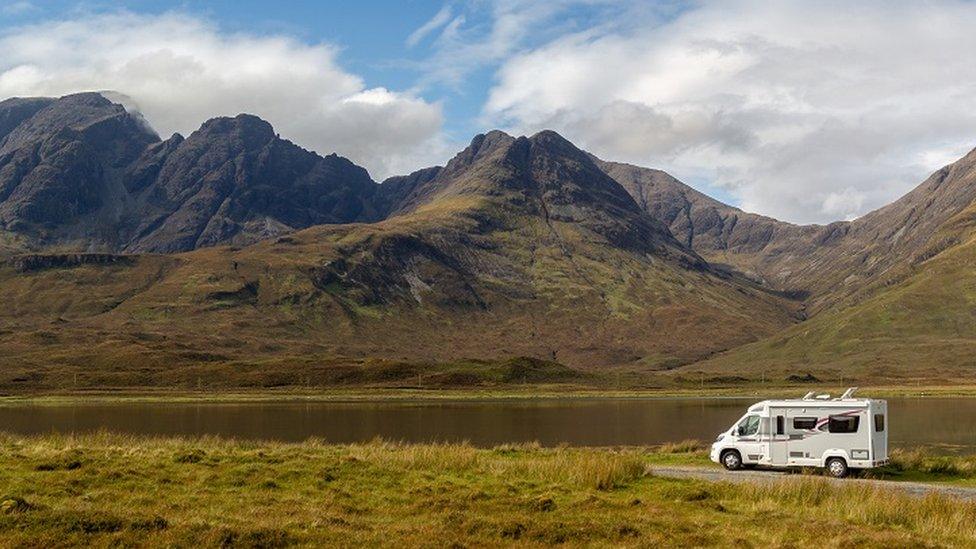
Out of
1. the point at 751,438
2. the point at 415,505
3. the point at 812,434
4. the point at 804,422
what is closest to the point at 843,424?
the point at 812,434

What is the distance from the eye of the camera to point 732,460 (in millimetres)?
36812

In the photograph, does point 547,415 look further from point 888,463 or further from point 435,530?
point 435,530

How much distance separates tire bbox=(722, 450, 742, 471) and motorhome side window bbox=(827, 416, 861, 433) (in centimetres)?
399

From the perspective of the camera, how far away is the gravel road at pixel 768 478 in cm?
2933

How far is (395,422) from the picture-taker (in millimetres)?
80938

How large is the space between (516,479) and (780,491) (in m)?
8.57

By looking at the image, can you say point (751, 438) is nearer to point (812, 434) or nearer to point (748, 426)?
point (748, 426)

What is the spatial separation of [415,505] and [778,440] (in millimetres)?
19090

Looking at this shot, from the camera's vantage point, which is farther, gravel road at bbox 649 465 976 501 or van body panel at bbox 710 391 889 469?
van body panel at bbox 710 391 889 469

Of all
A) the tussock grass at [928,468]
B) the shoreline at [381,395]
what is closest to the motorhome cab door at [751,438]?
the tussock grass at [928,468]

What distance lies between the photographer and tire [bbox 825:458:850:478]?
34344 mm

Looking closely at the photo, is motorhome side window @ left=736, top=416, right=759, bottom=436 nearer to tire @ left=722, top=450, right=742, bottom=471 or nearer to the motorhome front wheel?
tire @ left=722, top=450, right=742, bottom=471

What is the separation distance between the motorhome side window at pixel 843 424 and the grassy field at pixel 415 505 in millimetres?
8186

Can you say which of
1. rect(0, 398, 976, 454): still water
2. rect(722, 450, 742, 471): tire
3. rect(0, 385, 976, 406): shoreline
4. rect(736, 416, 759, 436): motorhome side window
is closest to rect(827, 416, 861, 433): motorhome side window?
rect(736, 416, 759, 436): motorhome side window
